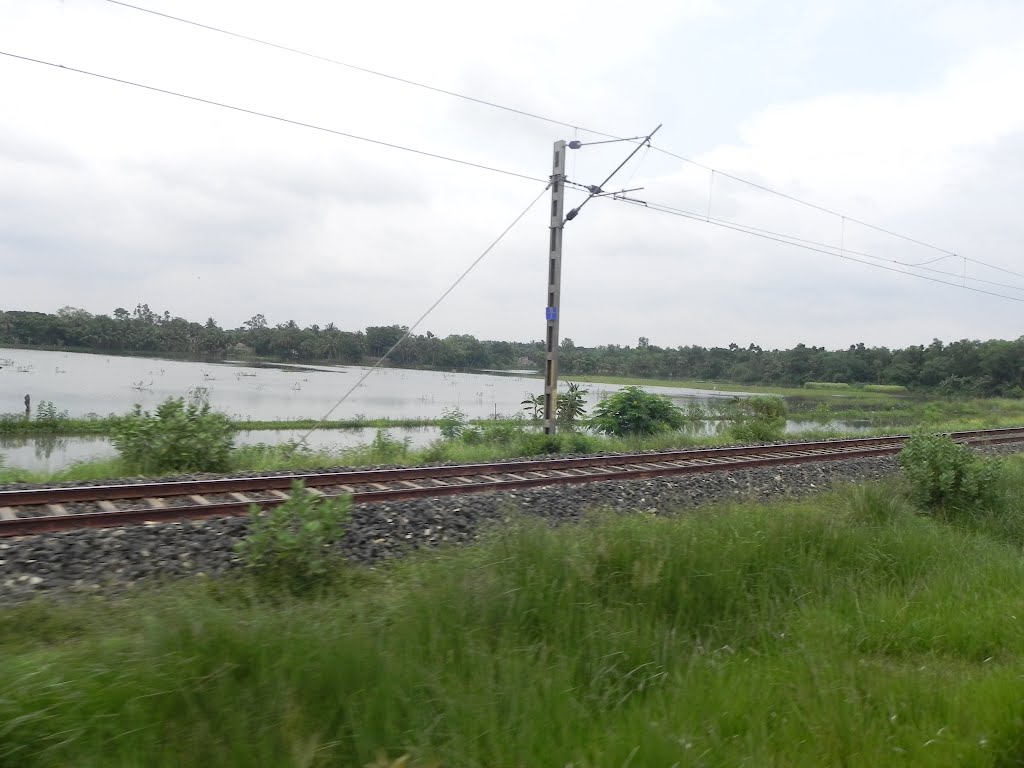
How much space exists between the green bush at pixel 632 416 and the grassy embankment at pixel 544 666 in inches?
618

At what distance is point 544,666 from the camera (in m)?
4.29

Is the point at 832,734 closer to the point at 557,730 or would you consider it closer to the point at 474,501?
the point at 557,730

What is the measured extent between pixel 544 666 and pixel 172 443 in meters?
10.7

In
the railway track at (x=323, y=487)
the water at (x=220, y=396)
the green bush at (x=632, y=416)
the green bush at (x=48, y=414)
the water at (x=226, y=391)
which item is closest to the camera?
the railway track at (x=323, y=487)

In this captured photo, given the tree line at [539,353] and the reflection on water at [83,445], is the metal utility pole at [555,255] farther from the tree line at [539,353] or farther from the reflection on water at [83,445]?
the tree line at [539,353]

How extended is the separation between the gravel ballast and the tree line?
847 inches

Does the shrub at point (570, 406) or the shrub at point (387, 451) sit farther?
the shrub at point (570, 406)

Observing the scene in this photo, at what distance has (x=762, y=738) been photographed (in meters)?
3.69

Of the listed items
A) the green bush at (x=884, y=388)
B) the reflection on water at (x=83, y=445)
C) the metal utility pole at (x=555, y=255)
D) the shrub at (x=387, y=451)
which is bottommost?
the reflection on water at (x=83, y=445)

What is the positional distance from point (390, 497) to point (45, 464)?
972 centimetres

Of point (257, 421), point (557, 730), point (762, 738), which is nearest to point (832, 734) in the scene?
point (762, 738)

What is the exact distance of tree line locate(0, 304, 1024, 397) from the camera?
46844 mm

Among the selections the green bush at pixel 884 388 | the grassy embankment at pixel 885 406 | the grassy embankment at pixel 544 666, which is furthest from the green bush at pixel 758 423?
the green bush at pixel 884 388

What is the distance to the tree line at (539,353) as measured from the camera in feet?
154
